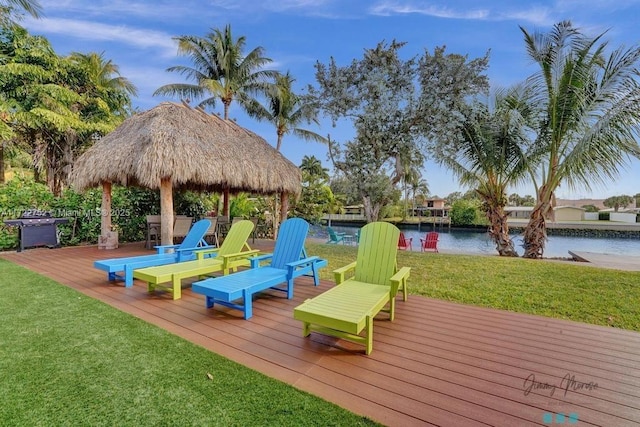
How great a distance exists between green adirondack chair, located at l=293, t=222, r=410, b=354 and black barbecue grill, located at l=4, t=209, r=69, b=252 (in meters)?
8.95

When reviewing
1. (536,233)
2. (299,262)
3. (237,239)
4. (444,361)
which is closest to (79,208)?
(237,239)

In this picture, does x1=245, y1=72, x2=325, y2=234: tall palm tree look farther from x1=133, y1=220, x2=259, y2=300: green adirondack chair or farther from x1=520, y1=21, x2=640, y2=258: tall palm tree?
x1=133, y1=220, x2=259, y2=300: green adirondack chair

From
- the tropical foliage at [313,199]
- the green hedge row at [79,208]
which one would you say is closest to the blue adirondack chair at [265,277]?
the green hedge row at [79,208]

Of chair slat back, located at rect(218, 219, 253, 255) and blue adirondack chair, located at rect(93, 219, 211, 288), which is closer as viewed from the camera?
blue adirondack chair, located at rect(93, 219, 211, 288)

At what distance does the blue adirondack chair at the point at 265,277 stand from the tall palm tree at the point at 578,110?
7.49 m

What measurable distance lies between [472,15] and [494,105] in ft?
8.60

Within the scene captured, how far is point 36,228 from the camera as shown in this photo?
820 cm

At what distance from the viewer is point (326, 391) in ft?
7.11

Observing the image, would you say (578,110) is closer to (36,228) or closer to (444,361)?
(444,361)

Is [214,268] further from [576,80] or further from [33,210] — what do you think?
[576,80]

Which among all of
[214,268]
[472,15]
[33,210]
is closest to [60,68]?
[33,210]

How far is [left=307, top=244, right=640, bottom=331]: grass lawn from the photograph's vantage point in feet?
12.8

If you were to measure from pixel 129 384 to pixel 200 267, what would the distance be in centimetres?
250

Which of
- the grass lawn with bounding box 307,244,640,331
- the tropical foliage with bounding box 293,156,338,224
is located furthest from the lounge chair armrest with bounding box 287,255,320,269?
the tropical foliage with bounding box 293,156,338,224
